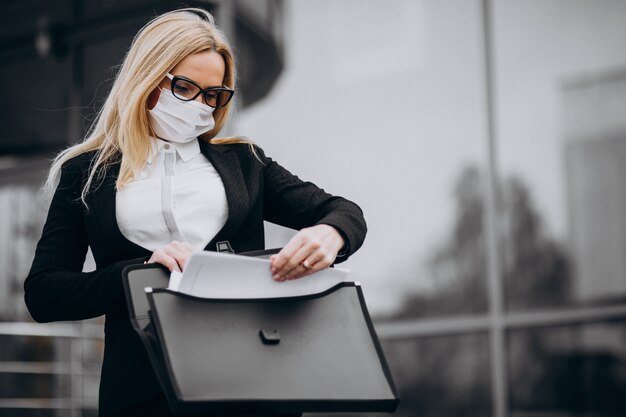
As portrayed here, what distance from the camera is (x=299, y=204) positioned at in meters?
2.06

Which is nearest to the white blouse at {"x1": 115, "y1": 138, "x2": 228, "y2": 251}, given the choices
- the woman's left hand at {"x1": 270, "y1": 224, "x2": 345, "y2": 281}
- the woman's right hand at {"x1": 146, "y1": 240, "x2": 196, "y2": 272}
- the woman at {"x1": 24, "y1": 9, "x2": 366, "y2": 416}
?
the woman at {"x1": 24, "y1": 9, "x2": 366, "y2": 416}

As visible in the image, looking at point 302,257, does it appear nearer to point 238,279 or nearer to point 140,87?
point 238,279

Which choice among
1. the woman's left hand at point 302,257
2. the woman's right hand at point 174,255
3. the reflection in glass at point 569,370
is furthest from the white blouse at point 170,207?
the reflection in glass at point 569,370

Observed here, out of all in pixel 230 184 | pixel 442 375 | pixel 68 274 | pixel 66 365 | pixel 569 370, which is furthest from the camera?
pixel 66 365

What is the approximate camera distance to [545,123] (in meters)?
7.01

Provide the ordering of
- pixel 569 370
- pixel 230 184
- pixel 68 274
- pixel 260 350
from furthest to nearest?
1. pixel 569 370
2. pixel 230 184
3. pixel 68 274
4. pixel 260 350

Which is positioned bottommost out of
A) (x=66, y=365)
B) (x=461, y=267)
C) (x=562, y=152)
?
(x=66, y=365)

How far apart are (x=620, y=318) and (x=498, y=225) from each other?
104cm

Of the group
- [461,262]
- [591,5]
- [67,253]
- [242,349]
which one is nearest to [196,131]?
[67,253]

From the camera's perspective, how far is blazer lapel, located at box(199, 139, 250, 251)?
1.95 meters

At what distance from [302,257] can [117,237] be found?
402mm

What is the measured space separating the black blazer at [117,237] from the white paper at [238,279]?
4.4 inches

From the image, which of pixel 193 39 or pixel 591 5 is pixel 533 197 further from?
pixel 193 39

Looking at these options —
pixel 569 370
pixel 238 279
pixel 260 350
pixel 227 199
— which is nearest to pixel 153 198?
pixel 227 199
